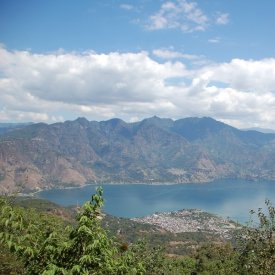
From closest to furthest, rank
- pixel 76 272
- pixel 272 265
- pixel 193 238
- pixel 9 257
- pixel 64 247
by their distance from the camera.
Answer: pixel 76 272, pixel 64 247, pixel 272 265, pixel 9 257, pixel 193 238

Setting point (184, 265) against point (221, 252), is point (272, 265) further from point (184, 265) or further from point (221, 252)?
point (184, 265)

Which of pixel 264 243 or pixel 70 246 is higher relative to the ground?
pixel 70 246

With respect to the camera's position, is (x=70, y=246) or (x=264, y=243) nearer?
(x=70, y=246)

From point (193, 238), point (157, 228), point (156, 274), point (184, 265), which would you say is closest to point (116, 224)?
point (157, 228)

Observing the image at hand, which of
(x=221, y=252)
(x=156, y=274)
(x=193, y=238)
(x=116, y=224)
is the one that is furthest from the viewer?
(x=116, y=224)

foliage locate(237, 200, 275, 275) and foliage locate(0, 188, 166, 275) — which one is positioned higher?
foliage locate(0, 188, 166, 275)

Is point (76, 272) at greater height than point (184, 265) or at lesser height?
greater

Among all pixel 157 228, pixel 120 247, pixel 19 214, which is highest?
pixel 19 214

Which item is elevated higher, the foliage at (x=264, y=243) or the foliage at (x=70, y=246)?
the foliage at (x=70, y=246)

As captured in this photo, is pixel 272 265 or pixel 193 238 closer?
pixel 272 265

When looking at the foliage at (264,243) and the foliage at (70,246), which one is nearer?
the foliage at (70,246)

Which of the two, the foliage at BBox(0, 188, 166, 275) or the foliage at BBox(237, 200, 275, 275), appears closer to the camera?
the foliage at BBox(0, 188, 166, 275)
